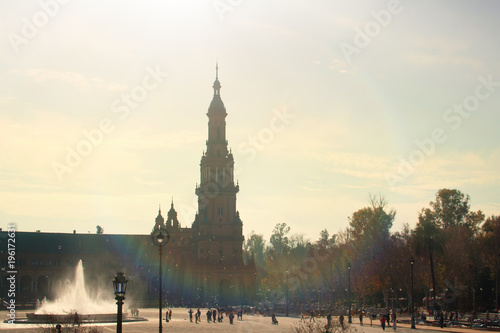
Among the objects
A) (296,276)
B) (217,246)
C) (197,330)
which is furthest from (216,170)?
(197,330)

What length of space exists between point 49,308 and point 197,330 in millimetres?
26815

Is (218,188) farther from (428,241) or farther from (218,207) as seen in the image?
(428,241)

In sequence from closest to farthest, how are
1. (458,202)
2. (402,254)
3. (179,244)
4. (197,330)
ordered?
(197,330) → (402,254) → (458,202) → (179,244)

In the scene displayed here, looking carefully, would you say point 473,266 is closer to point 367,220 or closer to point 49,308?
point 367,220

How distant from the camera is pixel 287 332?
5250cm

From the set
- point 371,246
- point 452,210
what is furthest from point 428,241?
point 452,210

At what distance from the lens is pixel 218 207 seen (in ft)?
433

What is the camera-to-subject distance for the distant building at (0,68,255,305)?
126812 mm

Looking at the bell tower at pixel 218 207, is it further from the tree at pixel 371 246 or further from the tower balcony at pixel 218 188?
the tree at pixel 371 246

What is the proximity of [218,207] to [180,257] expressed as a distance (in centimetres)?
1436

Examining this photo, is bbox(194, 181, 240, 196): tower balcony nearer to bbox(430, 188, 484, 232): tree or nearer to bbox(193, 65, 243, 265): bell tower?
bbox(193, 65, 243, 265): bell tower

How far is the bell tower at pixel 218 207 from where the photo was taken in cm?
13150

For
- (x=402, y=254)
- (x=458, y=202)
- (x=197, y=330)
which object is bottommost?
(x=197, y=330)

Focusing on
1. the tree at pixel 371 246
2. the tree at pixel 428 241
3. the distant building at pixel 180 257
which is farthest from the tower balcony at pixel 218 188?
the tree at pixel 428 241
